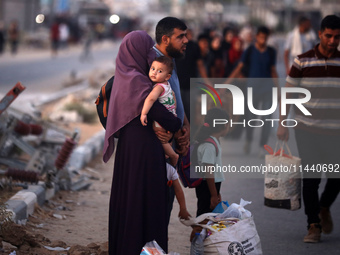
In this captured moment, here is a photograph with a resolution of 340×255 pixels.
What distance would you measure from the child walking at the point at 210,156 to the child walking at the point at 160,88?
745 mm

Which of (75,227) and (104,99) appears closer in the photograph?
(104,99)

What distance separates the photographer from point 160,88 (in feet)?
14.7

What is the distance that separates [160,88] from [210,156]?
959 mm

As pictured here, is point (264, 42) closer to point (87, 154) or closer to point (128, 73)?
point (87, 154)

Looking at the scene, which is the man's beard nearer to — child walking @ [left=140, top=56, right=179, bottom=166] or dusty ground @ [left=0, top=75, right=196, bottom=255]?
child walking @ [left=140, top=56, right=179, bottom=166]

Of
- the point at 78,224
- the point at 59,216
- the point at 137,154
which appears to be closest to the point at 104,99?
the point at 137,154

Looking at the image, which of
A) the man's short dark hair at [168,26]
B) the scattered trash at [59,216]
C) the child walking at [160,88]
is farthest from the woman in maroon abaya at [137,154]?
the scattered trash at [59,216]

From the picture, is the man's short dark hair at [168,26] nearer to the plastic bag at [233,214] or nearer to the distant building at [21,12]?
the plastic bag at [233,214]

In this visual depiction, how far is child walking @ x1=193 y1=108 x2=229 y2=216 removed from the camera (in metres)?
5.25

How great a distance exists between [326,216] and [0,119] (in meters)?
3.41

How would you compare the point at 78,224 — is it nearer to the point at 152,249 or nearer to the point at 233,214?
the point at 233,214

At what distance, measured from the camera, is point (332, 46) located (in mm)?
5965

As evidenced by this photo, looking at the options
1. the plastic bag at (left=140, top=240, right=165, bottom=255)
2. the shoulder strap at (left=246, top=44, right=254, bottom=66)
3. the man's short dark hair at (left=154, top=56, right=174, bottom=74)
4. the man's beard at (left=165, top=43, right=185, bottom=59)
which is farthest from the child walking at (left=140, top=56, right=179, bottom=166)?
the shoulder strap at (left=246, top=44, right=254, bottom=66)

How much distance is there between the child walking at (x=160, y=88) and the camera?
4.44 m
